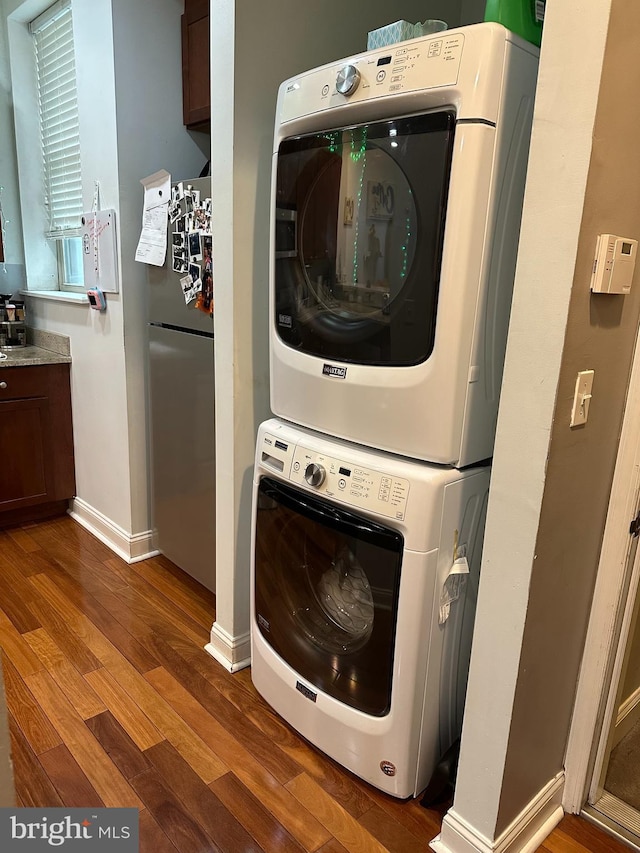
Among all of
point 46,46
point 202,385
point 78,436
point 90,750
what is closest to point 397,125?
point 202,385

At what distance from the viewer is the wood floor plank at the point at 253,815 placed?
1.47m

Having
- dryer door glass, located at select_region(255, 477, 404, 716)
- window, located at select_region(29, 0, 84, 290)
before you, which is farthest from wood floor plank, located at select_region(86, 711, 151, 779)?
window, located at select_region(29, 0, 84, 290)

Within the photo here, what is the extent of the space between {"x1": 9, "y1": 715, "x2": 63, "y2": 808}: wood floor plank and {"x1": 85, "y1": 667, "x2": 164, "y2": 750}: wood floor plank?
24cm

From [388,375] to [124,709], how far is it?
4.45 ft

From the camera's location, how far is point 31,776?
1624 millimetres

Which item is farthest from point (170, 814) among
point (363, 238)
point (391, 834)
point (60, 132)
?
point (60, 132)

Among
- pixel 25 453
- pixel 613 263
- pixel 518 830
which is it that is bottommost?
pixel 518 830

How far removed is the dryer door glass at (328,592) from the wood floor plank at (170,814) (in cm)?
44

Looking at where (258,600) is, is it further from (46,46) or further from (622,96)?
(46,46)

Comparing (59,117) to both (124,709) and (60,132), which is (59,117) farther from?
(124,709)

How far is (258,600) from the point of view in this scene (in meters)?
1.86

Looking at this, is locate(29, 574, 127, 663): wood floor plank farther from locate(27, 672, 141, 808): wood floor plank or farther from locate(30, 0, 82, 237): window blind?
locate(30, 0, 82, 237): window blind

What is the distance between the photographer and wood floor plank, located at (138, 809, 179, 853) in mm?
1441

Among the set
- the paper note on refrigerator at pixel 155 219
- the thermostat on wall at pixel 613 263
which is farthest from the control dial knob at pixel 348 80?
the paper note on refrigerator at pixel 155 219
